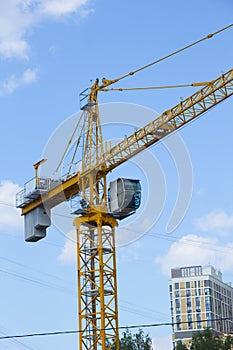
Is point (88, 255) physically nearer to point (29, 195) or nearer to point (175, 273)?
point (29, 195)

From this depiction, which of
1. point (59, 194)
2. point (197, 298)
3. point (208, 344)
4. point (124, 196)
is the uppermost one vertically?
point (197, 298)

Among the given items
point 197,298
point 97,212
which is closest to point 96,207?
point 97,212

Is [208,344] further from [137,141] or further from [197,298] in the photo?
[197,298]

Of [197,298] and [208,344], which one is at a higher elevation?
[197,298]

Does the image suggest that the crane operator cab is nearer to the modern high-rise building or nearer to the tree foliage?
the tree foliage

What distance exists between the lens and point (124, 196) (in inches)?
1737

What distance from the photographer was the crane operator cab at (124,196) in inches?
1731

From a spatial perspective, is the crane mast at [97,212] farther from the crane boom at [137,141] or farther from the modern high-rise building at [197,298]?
the modern high-rise building at [197,298]

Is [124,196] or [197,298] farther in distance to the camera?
[197,298]

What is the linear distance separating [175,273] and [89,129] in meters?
96.6

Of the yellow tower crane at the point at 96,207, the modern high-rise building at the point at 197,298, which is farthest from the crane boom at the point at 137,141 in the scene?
the modern high-rise building at the point at 197,298

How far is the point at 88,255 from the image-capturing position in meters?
46.9

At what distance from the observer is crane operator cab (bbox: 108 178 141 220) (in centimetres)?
4397

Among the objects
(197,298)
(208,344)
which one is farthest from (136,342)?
Result: (197,298)
